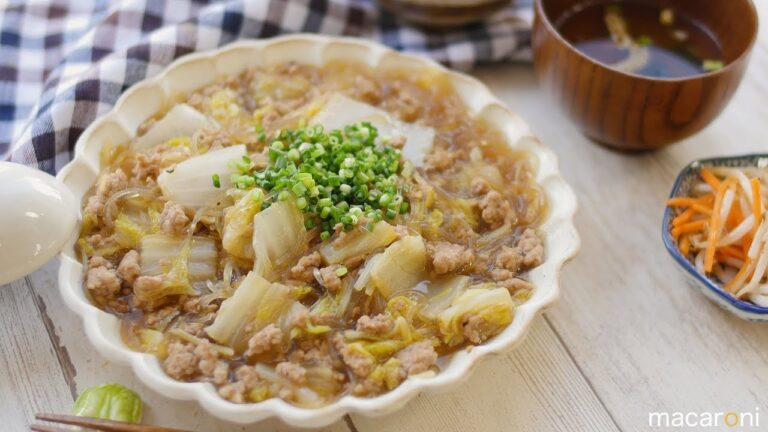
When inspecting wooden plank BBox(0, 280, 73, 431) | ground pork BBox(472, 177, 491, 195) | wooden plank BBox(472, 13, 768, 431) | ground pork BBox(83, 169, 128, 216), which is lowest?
wooden plank BBox(0, 280, 73, 431)

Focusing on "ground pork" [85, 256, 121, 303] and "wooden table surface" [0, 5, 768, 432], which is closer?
"ground pork" [85, 256, 121, 303]

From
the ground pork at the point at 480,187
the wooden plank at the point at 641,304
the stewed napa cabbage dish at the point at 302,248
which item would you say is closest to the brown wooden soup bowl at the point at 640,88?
the wooden plank at the point at 641,304

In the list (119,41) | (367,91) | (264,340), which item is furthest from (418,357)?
(119,41)

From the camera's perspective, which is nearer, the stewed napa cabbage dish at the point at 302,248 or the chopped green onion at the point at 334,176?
the stewed napa cabbage dish at the point at 302,248

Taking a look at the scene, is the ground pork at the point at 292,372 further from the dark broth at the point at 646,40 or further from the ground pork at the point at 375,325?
the dark broth at the point at 646,40

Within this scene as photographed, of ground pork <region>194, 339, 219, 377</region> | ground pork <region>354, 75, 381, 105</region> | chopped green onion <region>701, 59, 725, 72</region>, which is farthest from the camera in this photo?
chopped green onion <region>701, 59, 725, 72</region>

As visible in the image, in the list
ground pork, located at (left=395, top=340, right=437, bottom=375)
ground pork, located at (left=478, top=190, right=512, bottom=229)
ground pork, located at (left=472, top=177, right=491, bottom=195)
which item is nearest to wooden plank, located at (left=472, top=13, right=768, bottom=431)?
ground pork, located at (left=478, top=190, right=512, bottom=229)

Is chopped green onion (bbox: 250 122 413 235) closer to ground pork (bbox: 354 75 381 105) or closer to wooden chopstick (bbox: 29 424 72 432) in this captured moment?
ground pork (bbox: 354 75 381 105)
